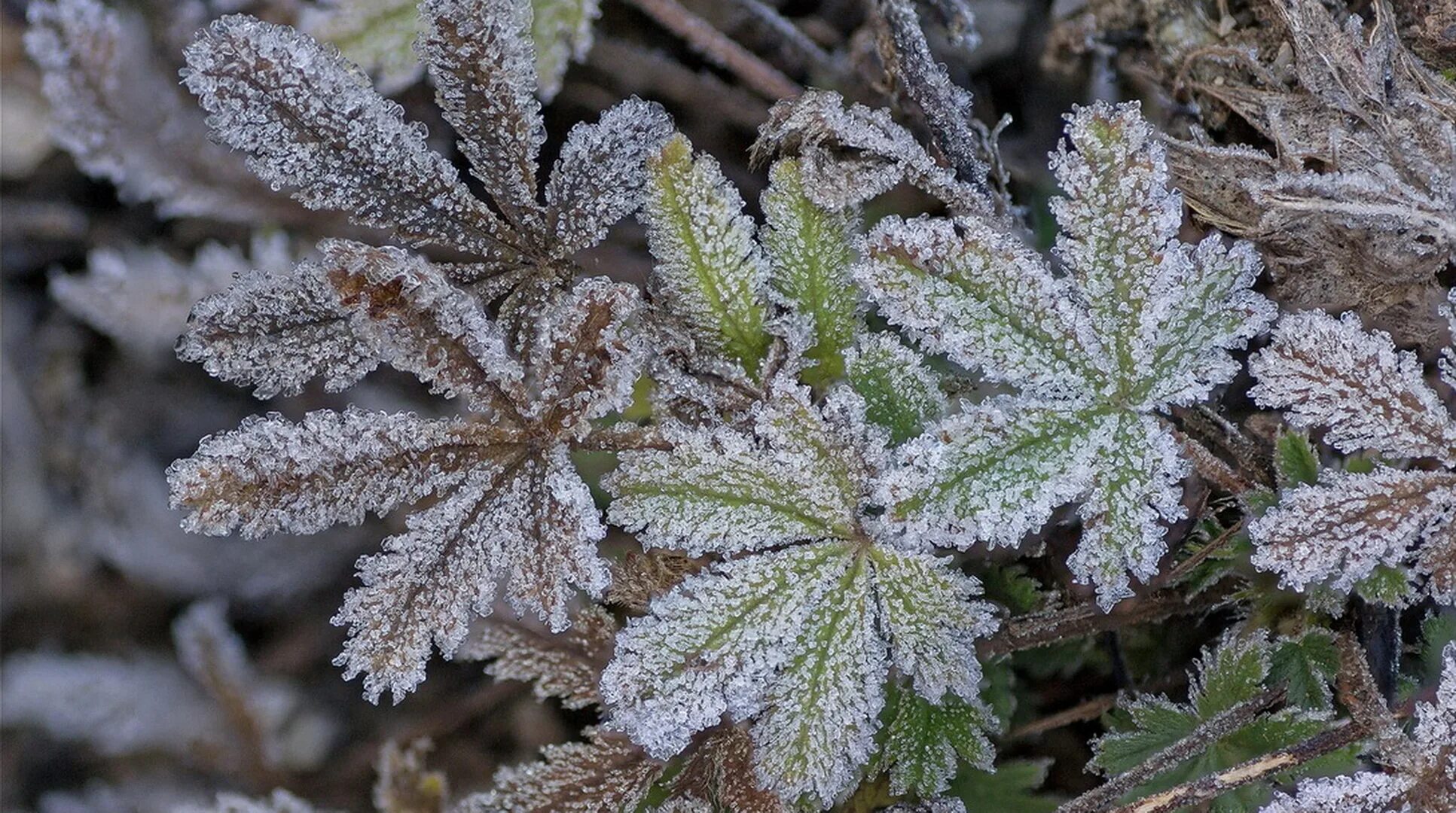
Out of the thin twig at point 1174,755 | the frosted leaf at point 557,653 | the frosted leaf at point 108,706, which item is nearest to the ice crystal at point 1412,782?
the thin twig at point 1174,755

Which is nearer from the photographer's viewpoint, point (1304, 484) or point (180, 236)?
point (1304, 484)

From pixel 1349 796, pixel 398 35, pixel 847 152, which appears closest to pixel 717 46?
pixel 398 35

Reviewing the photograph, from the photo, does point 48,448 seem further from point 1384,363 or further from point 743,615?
point 1384,363

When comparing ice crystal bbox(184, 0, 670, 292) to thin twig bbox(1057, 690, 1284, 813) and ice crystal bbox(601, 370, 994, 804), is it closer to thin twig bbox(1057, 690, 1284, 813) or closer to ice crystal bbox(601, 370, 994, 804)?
ice crystal bbox(601, 370, 994, 804)

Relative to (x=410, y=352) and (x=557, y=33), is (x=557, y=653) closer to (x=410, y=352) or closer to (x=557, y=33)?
(x=410, y=352)

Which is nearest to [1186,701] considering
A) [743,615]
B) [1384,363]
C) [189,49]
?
[1384,363]

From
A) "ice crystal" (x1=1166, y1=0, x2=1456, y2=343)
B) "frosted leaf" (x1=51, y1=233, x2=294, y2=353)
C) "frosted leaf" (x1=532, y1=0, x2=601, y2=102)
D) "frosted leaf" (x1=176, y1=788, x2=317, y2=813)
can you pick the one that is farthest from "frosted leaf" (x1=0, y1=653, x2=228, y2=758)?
"ice crystal" (x1=1166, y1=0, x2=1456, y2=343)
